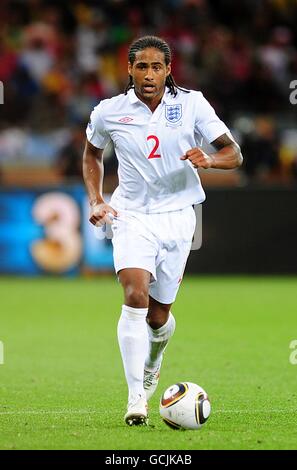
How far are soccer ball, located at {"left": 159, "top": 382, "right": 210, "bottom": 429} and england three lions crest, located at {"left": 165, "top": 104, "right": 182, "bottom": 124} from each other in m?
1.68

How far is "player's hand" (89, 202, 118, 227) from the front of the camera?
6.64 m

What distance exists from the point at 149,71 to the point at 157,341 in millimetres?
1772

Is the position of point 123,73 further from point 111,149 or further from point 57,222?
point 57,222

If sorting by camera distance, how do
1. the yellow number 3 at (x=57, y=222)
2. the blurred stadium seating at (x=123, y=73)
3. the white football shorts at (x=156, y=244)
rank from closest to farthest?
the white football shorts at (x=156, y=244) < the yellow number 3 at (x=57, y=222) < the blurred stadium seating at (x=123, y=73)

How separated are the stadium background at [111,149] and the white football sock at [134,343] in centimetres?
728

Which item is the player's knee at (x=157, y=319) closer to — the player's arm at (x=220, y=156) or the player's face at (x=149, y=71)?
the player's arm at (x=220, y=156)

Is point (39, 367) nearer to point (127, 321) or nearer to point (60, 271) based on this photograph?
point (127, 321)

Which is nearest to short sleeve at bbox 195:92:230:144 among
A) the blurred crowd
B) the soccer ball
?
the soccer ball

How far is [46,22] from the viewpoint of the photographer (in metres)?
20.2

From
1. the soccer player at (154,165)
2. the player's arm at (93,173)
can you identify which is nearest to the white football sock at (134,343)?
the soccer player at (154,165)

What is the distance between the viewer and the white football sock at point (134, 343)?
642 centimetres

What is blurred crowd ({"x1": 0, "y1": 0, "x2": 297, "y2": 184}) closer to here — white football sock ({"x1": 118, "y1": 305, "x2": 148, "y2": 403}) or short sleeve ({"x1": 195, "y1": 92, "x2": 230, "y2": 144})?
short sleeve ({"x1": 195, "y1": 92, "x2": 230, "y2": 144})

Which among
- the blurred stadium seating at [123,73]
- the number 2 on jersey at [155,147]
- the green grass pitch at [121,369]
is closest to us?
the green grass pitch at [121,369]

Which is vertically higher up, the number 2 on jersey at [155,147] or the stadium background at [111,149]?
the number 2 on jersey at [155,147]
